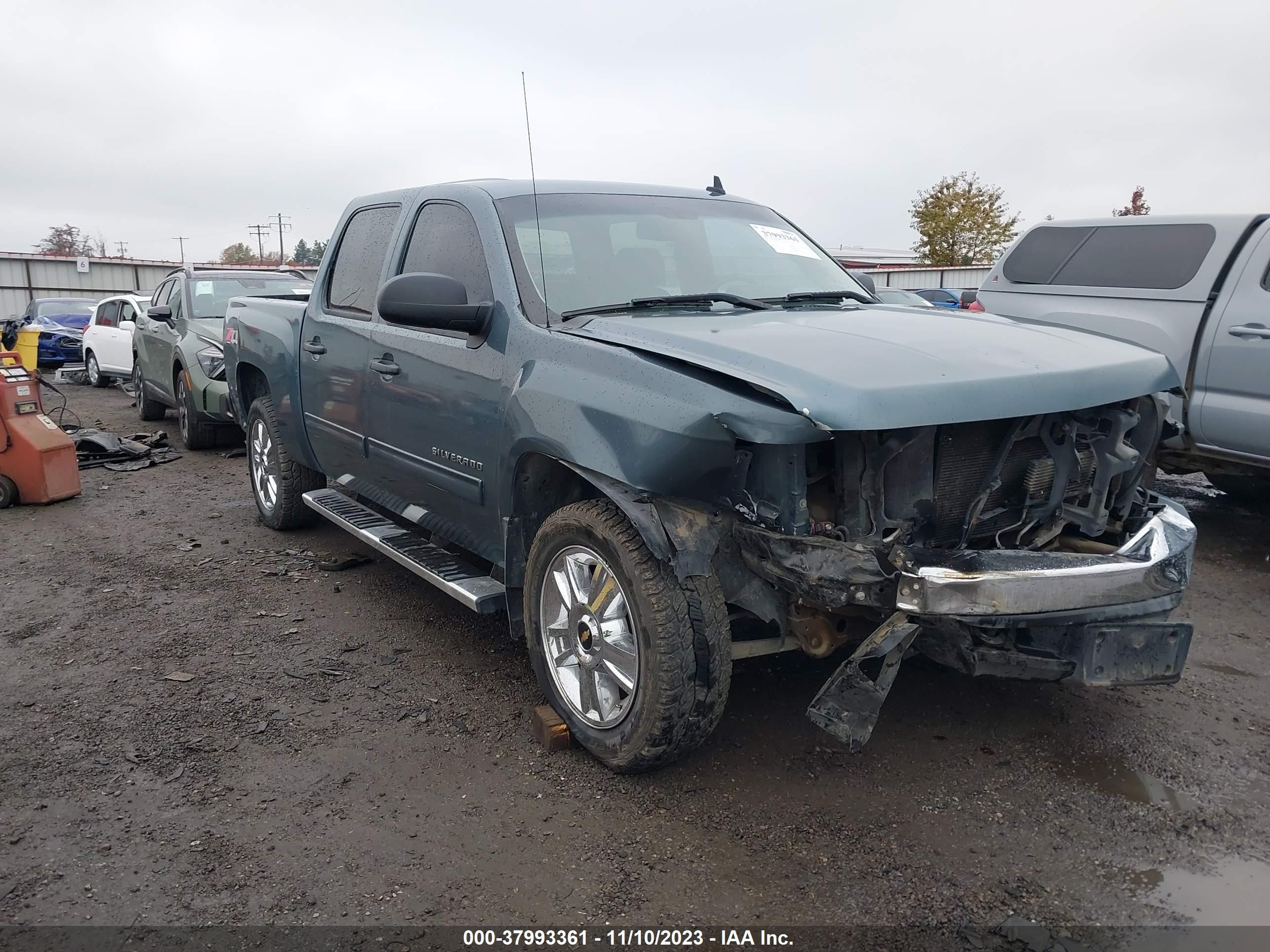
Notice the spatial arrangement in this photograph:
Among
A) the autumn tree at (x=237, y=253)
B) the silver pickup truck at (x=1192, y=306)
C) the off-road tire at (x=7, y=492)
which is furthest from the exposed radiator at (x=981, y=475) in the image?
the autumn tree at (x=237, y=253)

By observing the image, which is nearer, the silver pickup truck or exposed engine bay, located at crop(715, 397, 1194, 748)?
exposed engine bay, located at crop(715, 397, 1194, 748)

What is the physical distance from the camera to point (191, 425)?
9.70 metres

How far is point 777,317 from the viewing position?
350cm

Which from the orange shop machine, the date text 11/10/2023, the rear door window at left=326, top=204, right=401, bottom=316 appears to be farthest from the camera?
the orange shop machine

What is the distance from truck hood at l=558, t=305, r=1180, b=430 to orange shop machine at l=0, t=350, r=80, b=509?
19.1 feet

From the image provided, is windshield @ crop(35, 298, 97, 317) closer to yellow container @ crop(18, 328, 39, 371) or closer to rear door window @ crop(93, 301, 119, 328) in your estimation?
yellow container @ crop(18, 328, 39, 371)

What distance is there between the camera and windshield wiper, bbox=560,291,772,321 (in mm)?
3613

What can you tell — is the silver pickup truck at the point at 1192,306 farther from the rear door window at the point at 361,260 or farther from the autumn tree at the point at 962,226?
the autumn tree at the point at 962,226

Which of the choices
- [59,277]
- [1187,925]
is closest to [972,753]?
[1187,925]

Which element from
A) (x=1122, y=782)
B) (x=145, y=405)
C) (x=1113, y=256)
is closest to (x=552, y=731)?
(x=1122, y=782)

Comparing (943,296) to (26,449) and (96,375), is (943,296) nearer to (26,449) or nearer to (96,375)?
(96,375)

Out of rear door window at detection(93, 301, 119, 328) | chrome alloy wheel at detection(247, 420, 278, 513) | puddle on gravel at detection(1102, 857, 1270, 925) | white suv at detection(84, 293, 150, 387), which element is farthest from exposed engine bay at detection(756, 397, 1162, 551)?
rear door window at detection(93, 301, 119, 328)

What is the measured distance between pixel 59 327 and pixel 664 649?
20.4 meters

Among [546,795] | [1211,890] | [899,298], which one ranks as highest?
[899,298]
